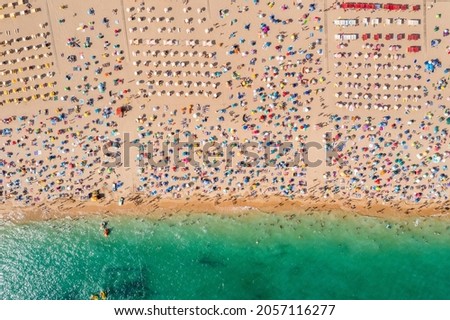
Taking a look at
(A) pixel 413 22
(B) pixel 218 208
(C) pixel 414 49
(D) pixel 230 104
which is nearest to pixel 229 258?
(B) pixel 218 208

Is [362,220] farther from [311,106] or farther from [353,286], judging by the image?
[311,106]

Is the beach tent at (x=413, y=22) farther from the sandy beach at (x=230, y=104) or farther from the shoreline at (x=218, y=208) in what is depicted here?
the shoreline at (x=218, y=208)

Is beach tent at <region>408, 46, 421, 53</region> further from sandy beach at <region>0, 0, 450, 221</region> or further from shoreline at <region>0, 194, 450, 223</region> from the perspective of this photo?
shoreline at <region>0, 194, 450, 223</region>

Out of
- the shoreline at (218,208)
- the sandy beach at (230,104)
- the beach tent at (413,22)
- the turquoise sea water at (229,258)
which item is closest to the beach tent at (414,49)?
the sandy beach at (230,104)

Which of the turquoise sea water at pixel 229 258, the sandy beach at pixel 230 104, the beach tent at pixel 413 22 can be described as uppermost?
the beach tent at pixel 413 22

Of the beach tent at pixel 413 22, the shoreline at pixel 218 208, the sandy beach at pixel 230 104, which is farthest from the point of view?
the shoreline at pixel 218 208

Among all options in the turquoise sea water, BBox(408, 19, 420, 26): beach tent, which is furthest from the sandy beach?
the turquoise sea water
